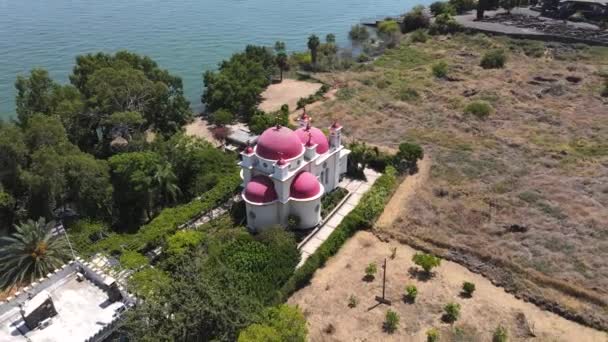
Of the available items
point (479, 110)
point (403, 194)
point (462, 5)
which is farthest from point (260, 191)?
point (462, 5)

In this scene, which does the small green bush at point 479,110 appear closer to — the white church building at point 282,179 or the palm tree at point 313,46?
the white church building at point 282,179

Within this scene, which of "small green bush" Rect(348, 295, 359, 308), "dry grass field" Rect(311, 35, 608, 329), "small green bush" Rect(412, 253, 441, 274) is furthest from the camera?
"dry grass field" Rect(311, 35, 608, 329)

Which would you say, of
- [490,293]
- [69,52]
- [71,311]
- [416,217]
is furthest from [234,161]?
[69,52]

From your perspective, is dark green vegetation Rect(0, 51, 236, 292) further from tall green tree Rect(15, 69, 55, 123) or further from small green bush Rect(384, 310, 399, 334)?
small green bush Rect(384, 310, 399, 334)

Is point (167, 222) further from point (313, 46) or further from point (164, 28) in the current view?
point (164, 28)

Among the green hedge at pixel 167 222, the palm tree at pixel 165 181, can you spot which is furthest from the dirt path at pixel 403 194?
the palm tree at pixel 165 181

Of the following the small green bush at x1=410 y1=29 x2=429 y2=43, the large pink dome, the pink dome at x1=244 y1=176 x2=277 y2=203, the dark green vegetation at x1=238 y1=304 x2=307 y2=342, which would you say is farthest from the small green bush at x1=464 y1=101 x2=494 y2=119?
the dark green vegetation at x1=238 y1=304 x2=307 y2=342

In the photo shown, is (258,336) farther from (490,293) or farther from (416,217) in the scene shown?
(416,217)

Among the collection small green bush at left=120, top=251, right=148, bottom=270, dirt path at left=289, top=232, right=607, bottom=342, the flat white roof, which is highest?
the flat white roof
